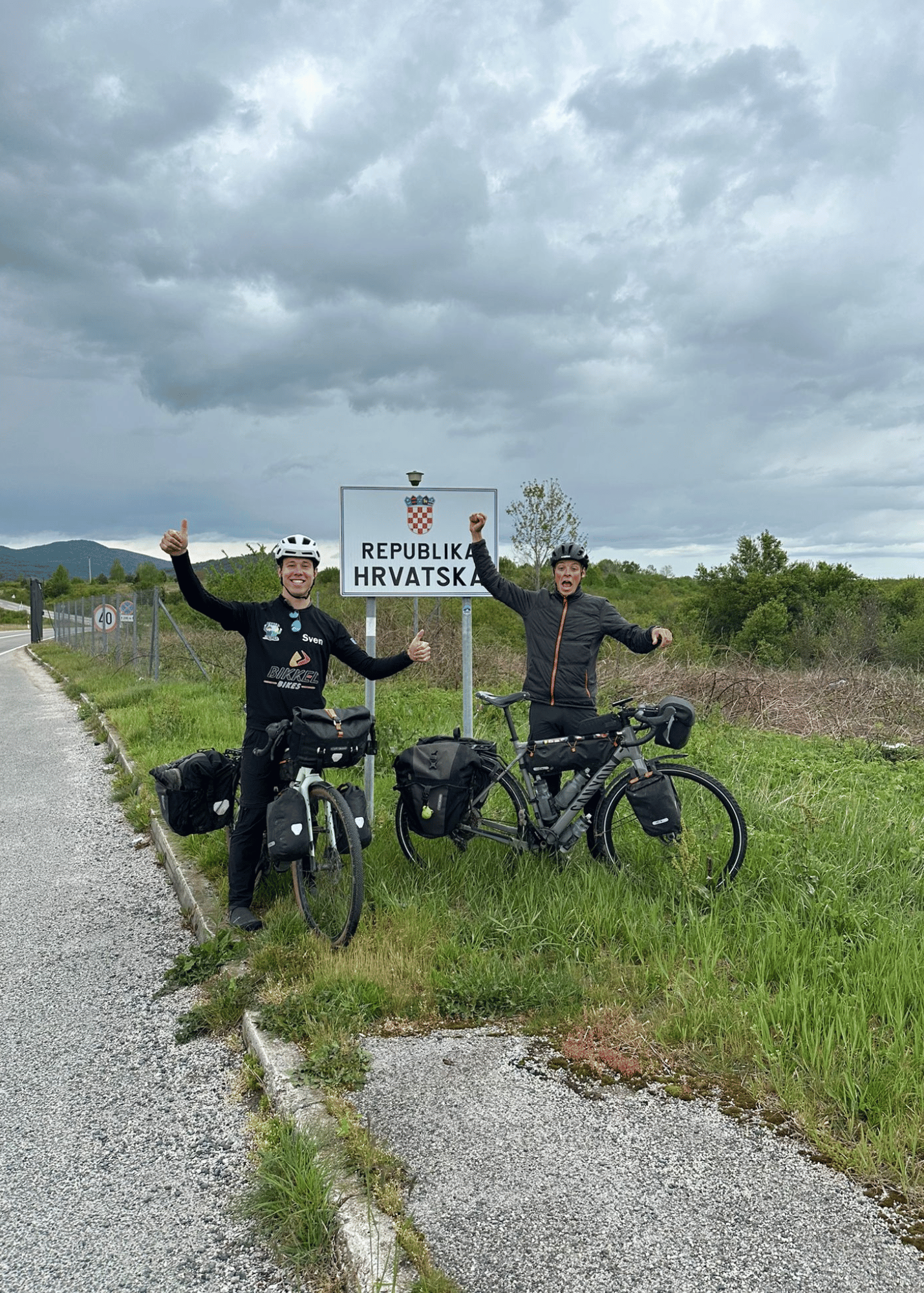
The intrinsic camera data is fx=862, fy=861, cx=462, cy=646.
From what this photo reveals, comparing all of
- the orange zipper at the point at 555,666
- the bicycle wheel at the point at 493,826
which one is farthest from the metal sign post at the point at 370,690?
the orange zipper at the point at 555,666

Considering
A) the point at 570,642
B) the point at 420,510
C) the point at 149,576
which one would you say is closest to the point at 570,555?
the point at 570,642

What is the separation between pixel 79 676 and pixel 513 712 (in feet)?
48.6

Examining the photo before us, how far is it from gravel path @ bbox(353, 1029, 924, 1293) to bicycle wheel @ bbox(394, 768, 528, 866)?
2070mm

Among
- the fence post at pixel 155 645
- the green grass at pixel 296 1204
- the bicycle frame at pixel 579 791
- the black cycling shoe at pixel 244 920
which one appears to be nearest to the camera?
the green grass at pixel 296 1204

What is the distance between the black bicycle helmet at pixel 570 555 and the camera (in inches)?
209

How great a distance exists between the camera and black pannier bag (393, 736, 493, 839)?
5012mm

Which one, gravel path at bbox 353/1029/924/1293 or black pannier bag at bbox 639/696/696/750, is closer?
gravel path at bbox 353/1029/924/1293

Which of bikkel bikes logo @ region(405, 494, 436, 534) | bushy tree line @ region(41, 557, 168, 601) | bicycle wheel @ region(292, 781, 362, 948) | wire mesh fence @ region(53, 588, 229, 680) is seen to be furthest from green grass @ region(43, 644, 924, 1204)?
bushy tree line @ region(41, 557, 168, 601)

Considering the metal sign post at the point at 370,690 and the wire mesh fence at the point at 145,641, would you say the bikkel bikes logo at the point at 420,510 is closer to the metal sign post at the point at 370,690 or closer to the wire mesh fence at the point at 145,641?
the metal sign post at the point at 370,690

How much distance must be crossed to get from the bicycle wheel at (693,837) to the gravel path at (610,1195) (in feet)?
5.81

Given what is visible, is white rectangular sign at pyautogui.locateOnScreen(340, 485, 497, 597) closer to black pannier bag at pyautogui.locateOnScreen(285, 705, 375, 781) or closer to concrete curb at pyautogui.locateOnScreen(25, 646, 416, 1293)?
black pannier bag at pyautogui.locateOnScreen(285, 705, 375, 781)

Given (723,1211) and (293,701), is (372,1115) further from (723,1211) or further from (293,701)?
(293,701)

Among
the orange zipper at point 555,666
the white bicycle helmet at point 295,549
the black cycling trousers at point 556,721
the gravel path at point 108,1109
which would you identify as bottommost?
the gravel path at point 108,1109

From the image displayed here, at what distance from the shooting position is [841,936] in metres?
4.23
